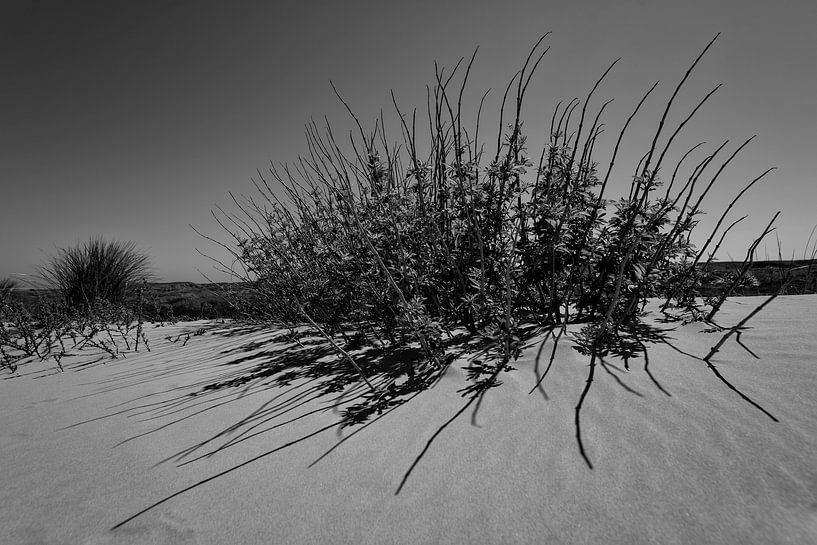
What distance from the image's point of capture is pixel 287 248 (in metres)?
3.63

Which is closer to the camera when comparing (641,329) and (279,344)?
(641,329)

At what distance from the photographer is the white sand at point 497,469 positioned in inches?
36.1

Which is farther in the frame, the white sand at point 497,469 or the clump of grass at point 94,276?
the clump of grass at point 94,276

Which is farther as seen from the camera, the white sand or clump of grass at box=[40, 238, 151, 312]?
clump of grass at box=[40, 238, 151, 312]

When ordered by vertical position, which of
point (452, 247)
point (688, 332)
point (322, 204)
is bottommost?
point (688, 332)

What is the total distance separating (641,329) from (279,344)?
9.66 ft

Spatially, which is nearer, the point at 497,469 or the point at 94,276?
the point at 497,469

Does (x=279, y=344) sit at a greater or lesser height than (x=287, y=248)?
lesser

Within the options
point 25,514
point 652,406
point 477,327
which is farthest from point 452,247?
point 25,514

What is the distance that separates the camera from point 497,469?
1.15 meters

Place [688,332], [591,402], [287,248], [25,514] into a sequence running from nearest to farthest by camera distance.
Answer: [25,514] < [591,402] < [688,332] < [287,248]

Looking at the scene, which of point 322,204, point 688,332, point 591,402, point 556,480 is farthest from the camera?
point 322,204

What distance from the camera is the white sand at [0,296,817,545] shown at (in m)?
0.92

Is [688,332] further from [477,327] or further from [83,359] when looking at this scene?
[83,359]
